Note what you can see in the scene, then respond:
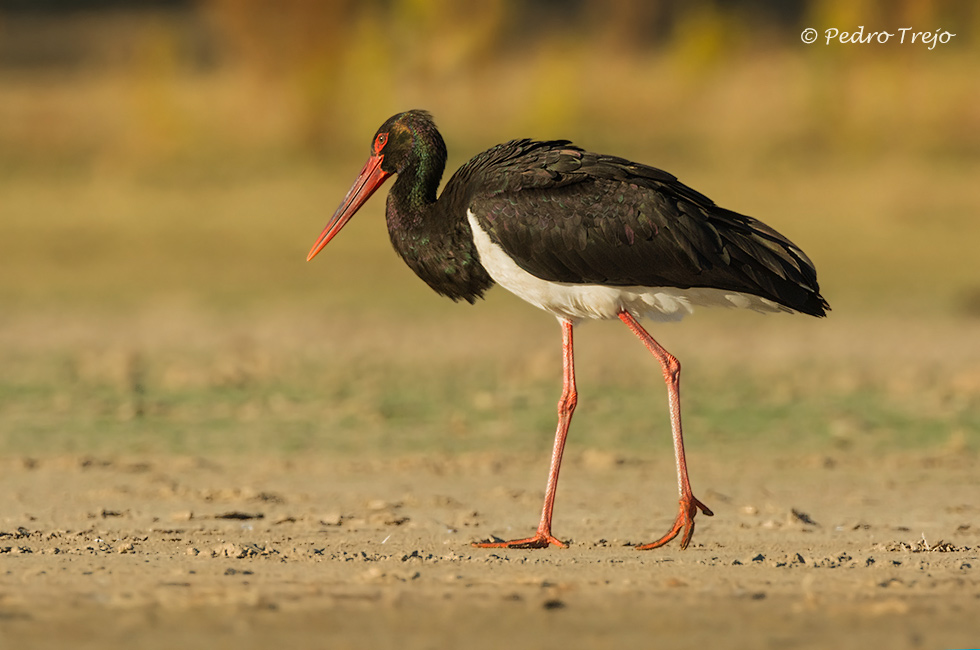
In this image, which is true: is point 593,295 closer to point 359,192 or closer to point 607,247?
point 607,247

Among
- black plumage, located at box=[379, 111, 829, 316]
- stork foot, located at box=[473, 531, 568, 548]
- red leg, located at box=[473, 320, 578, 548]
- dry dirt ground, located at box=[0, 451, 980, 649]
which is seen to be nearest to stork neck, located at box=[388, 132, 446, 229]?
black plumage, located at box=[379, 111, 829, 316]

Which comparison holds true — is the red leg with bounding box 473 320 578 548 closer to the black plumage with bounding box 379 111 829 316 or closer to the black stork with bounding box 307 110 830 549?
the black stork with bounding box 307 110 830 549

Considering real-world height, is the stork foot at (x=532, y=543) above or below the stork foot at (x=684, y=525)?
below

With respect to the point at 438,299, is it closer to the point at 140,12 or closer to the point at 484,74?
the point at 484,74

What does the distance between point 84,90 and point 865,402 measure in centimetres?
2390

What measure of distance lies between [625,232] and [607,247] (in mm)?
89

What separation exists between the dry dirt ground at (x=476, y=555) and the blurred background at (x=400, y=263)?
0.86 meters

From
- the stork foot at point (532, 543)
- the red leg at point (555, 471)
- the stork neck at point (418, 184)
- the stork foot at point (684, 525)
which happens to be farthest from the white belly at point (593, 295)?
the stork foot at point (532, 543)

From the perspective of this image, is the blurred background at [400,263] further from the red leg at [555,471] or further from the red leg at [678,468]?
the red leg at [678,468]

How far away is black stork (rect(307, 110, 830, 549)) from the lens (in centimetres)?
632

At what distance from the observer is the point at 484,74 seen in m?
29.3

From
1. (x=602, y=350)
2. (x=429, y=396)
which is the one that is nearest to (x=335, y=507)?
(x=429, y=396)

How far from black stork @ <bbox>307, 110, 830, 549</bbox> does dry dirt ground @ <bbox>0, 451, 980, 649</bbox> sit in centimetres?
54

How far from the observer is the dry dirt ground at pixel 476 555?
4.58 m
